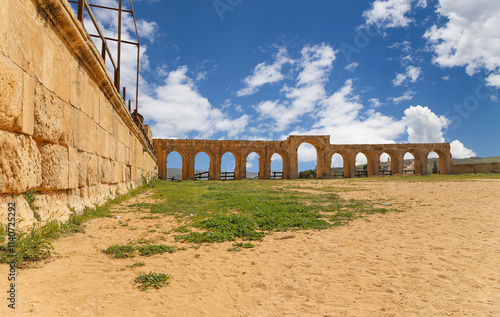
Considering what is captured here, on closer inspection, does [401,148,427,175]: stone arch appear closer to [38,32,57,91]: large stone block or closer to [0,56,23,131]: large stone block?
[38,32,57,91]: large stone block

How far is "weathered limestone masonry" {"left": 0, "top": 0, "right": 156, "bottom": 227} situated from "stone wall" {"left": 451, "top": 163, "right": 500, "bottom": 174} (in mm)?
39098

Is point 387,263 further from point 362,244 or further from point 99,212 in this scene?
point 99,212

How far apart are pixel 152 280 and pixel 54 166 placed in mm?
2728

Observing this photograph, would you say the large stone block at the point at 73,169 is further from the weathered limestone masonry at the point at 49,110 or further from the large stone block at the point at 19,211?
the large stone block at the point at 19,211

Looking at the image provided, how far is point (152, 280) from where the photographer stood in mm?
2695

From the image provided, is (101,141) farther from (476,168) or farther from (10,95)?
(476,168)

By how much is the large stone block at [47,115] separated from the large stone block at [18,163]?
0.89ft

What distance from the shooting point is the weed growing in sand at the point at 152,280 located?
2590mm

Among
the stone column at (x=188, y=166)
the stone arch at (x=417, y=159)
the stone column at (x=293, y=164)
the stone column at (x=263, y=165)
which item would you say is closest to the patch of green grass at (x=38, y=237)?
the stone column at (x=188, y=166)

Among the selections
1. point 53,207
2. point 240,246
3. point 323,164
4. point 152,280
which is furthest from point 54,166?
point 323,164

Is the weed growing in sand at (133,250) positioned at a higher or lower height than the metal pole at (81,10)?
lower

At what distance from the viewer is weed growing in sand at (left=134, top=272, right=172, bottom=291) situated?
8.50ft

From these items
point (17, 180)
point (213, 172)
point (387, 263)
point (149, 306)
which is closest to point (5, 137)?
point (17, 180)

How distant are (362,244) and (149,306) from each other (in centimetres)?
338
